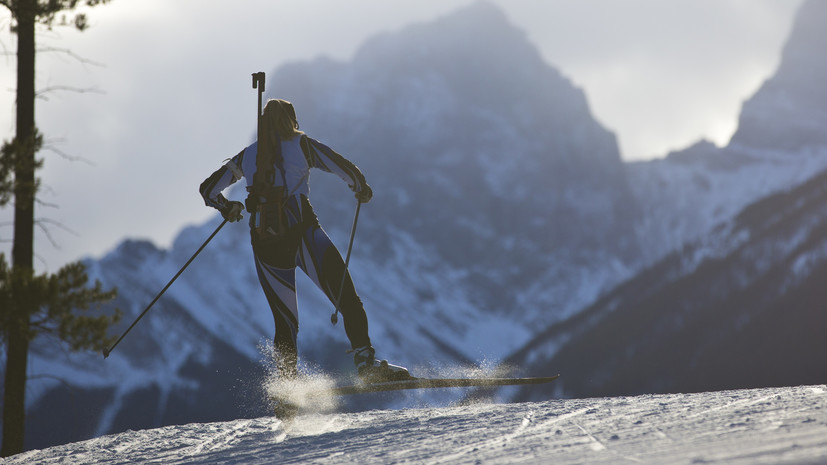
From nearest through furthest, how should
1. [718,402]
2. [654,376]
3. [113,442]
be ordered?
[718,402], [113,442], [654,376]

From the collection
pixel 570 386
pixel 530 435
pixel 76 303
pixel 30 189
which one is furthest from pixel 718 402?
pixel 570 386

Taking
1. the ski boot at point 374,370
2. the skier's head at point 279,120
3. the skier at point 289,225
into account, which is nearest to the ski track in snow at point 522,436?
the ski boot at point 374,370

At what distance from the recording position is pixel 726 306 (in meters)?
191

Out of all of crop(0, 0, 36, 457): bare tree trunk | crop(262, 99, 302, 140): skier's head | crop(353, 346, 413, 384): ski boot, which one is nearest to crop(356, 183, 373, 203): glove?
crop(262, 99, 302, 140): skier's head

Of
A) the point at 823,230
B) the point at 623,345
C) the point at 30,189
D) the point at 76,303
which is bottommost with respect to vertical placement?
the point at 76,303

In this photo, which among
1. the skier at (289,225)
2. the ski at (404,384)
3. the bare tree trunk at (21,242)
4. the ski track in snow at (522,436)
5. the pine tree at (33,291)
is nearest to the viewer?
the ski track in snow at (522,436)

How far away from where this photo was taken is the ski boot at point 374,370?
7680 millimetres

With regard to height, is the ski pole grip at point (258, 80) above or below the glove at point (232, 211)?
above

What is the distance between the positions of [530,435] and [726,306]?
200 metres

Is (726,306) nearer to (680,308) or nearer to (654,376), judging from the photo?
(680,308)

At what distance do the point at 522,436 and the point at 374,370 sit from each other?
2098mm

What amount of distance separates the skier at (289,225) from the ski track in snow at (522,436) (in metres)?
0.82

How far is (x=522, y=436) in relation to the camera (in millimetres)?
6000

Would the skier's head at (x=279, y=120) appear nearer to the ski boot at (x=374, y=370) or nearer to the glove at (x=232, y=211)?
the glove at (x=232, y=211)
